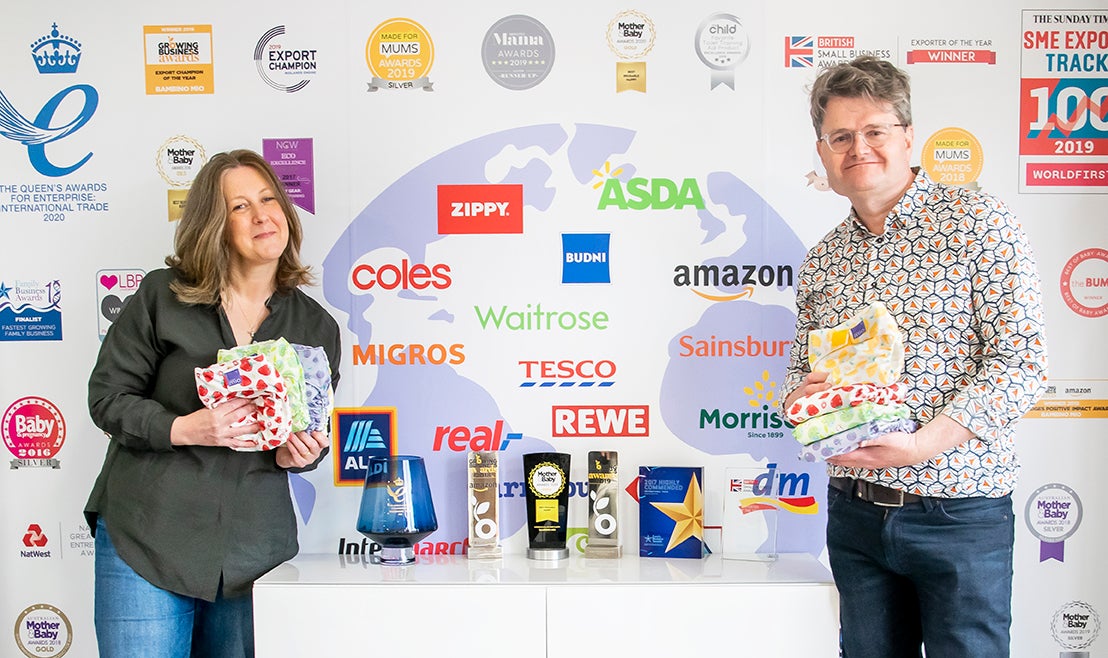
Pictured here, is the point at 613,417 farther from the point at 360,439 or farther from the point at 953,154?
the point at 953,154

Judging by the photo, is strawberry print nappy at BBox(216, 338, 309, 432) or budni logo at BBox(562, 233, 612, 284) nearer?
strawberry print nappy at BBox(216, 338, 309, 432)

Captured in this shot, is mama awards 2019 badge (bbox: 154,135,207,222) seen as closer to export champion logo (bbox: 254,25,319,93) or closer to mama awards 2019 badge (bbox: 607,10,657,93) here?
export champion logo (bbox: 254,25,319,93)

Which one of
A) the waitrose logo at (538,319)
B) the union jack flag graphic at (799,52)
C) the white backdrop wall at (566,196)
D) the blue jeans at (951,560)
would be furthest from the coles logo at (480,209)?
the blue jeans at (951,560)

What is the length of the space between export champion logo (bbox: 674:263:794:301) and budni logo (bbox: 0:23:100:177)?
5.86 ft

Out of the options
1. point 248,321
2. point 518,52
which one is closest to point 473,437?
point 248,321

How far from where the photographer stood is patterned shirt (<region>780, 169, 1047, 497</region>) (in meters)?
1.74

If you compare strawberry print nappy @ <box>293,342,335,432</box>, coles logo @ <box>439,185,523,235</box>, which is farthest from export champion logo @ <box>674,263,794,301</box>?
strawberry print nappy @ <box>293,342,335,432</box>

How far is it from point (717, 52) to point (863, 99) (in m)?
0.72

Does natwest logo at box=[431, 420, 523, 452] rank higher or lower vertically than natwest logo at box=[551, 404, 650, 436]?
lower

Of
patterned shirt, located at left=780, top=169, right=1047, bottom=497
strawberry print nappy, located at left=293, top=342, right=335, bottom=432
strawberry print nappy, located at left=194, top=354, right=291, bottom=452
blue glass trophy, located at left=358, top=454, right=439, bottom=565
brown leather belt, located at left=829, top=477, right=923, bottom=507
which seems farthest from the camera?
blue glass trophy, located at left=358, top=454, right=439, bottom=565

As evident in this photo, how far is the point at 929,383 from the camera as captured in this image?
1.84 m

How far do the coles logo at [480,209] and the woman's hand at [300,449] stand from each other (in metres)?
0.71

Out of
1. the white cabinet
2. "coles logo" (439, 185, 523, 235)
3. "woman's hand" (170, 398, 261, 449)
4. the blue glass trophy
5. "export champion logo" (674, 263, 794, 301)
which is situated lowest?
the white cabinet

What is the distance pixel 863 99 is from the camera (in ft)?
6.28
